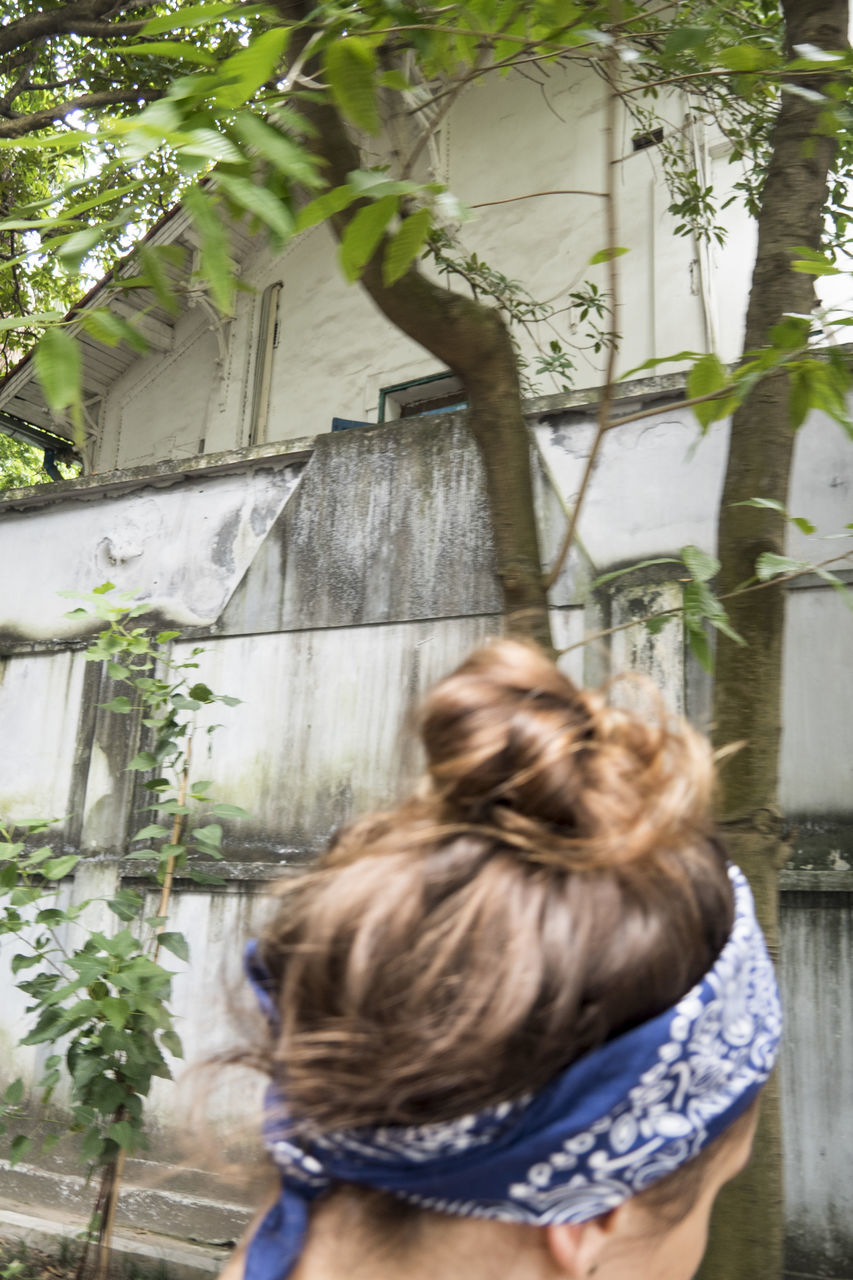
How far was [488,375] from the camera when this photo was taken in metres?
2.55

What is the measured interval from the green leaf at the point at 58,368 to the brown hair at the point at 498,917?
2.54 feet

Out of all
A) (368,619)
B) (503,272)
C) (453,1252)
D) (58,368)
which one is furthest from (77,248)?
(503,272)

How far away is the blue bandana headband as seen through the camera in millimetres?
757

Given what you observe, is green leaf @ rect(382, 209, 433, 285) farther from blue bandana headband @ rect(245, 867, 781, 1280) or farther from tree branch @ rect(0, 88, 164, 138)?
tree branch @ rect(0, 88, 164, 138)

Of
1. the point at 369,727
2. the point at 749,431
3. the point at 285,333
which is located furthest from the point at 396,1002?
the point at 285,333

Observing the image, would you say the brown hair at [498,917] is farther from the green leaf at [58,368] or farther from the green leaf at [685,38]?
the green leaf at [685,38]

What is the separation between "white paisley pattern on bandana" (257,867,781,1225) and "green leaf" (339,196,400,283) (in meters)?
1.19

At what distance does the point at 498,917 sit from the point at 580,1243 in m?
0.29

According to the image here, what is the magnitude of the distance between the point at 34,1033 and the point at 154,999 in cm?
37

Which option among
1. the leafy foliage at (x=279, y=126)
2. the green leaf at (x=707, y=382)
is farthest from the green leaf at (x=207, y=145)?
the green leaf at (x=707, y=382)

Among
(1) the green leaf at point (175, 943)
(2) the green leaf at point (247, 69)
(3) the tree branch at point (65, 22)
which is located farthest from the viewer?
(3) the tree branch at point (65, 22)

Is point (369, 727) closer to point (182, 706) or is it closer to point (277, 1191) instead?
point (182, 706)

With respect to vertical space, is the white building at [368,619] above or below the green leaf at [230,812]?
above

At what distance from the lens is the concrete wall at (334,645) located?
3.78 metres
